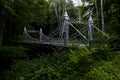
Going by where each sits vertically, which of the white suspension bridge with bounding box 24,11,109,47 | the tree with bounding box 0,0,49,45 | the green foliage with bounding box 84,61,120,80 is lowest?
the green foliage with bounding box 84,61,120,80

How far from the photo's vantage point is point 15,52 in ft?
64.2

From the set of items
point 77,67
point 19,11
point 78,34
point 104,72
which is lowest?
point 104,72

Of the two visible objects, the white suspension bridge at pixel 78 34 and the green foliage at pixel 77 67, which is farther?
the white suspension bridge at pixel 78 34

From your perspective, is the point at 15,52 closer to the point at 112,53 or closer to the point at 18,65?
the point at 18,65

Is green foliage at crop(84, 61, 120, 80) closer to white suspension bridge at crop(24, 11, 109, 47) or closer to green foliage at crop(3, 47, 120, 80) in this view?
green foliage at crop(3, 47, 120, 80)

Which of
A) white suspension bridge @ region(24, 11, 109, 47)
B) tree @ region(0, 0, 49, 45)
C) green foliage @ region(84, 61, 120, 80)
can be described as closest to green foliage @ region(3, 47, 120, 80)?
green foliage @ region(84, 61, 120, 80)

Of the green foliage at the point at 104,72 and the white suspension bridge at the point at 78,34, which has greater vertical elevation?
the white suspension bridge at the point at 78,34

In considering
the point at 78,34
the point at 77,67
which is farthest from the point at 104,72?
the point at 78,34

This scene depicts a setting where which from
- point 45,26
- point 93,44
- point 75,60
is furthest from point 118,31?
point 45,26

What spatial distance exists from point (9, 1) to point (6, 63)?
14.8ft

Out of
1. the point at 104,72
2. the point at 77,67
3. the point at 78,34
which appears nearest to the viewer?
the point at 104,72

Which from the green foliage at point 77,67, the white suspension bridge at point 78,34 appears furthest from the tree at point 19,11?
the green foliage at point 77,67

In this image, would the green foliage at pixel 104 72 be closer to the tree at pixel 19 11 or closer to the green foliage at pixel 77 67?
the green foliage at pixel 77 67

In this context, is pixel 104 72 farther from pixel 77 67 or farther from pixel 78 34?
pixel 78 34
